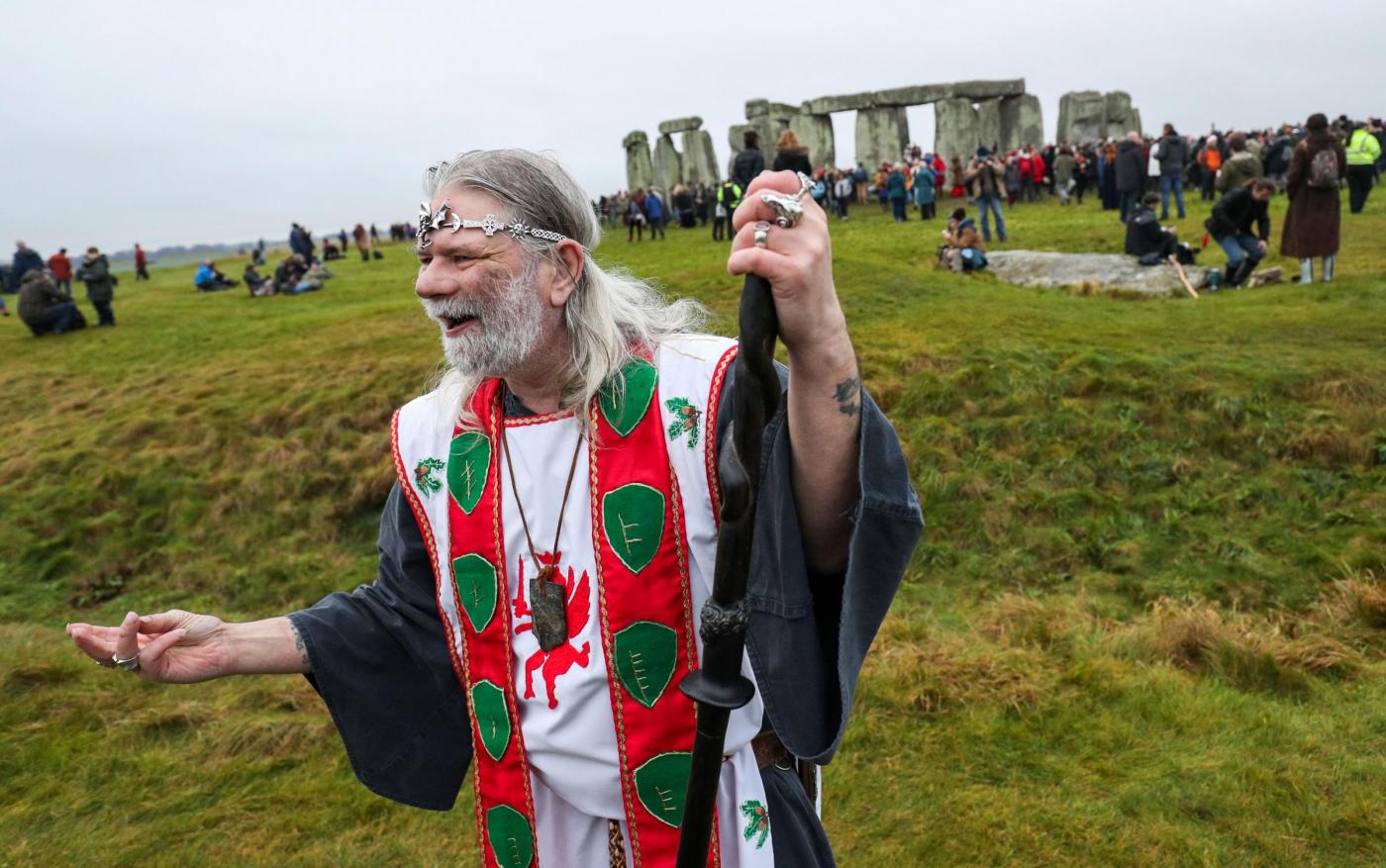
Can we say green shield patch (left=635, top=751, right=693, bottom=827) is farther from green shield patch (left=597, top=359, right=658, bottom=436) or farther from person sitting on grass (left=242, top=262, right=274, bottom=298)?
person sitting on grass (left=242, top=262, right=274, bottom=298)

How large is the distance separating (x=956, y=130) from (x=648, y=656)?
30262 millimetres

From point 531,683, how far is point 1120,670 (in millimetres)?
3298

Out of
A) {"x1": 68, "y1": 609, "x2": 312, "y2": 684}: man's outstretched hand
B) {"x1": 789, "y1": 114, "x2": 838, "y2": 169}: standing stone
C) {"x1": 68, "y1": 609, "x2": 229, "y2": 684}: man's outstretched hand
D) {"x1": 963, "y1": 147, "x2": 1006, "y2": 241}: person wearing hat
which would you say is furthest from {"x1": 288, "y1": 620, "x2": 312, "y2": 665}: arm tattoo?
{"x1": 789, "y1": 114, "x2": 838, "y2": 169}: standing stone

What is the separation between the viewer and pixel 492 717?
7.42ft

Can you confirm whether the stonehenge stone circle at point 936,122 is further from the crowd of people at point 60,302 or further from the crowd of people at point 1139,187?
the crowd of people at point 60,302

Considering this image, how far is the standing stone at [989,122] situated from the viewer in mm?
30234

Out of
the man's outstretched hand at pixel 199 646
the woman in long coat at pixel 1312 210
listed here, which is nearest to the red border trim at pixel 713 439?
the man's outstretched hand at pixel 199 646

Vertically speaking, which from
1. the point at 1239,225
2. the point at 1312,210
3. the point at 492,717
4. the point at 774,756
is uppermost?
the point at 1312,210

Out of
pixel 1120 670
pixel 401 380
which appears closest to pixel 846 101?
pixel 401 380

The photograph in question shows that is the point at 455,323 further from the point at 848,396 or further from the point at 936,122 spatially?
the point at 936,122

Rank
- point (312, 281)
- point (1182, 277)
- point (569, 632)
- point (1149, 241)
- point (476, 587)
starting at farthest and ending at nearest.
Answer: point (312, 281) < point (1149, 241) < point (1182, 277) < point (476, 587) < point (569, 632)

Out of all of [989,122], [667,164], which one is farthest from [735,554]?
[667,164]

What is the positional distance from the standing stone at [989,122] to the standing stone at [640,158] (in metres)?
10.7

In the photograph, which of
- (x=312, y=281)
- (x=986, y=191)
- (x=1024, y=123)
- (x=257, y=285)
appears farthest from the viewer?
(x=1024, y=123)
